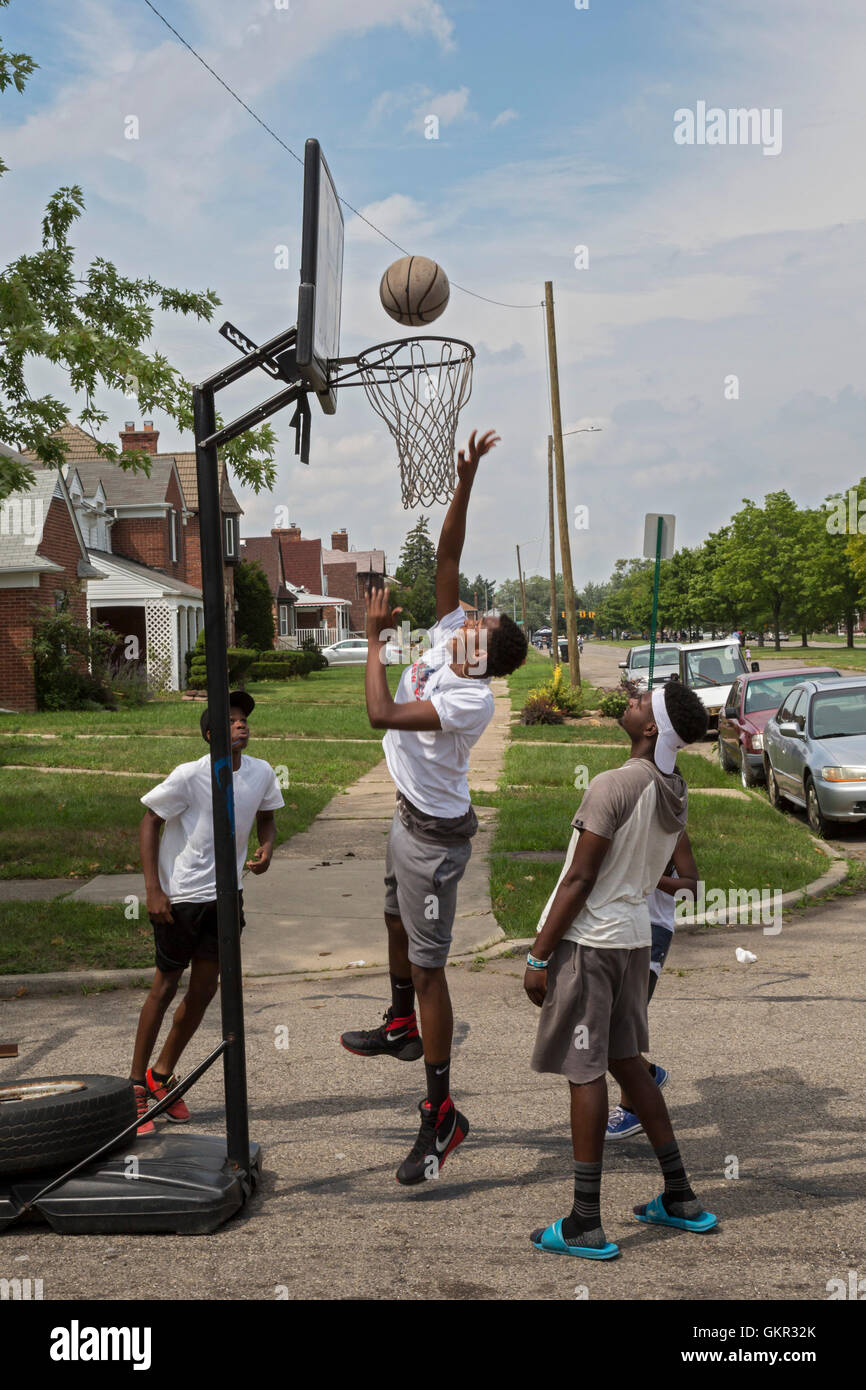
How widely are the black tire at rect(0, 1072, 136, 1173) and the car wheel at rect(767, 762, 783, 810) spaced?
11.5m

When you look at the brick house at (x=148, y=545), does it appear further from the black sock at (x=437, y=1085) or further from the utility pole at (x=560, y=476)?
the black sock at (x=437, y=1085)

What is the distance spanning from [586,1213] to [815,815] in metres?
9.73

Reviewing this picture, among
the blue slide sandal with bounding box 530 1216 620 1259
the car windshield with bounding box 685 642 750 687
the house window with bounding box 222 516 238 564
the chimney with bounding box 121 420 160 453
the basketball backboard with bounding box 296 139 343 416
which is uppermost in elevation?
the chimney with bounding box 121 420 160 453

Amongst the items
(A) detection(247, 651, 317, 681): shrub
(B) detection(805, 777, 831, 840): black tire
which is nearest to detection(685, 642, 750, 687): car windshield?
(B) detection(805, 777, 831, 840): black tire

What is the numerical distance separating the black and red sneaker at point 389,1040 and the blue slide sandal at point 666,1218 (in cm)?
127

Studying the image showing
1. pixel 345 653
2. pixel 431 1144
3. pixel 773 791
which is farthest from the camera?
pixel 345 653

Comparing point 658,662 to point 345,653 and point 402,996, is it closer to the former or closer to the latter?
point 402,996

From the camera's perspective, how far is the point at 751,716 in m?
17.0

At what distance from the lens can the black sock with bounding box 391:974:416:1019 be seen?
5.01 metres

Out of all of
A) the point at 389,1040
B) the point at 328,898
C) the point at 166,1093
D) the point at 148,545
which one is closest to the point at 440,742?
the point at 389,1040

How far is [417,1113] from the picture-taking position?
514cm

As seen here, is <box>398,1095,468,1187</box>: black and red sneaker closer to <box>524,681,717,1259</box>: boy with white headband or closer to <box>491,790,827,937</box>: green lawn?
<box>524,681,717,1259</box>: boy with white headband
